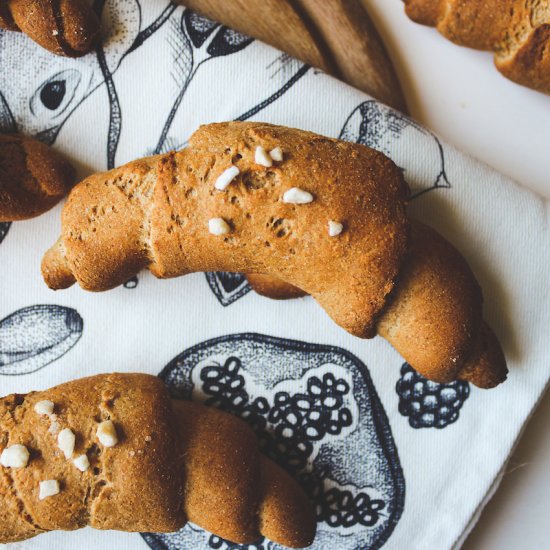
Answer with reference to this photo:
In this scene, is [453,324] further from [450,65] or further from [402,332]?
[450,65]

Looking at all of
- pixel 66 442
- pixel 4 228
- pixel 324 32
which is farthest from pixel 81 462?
pixel 324 32

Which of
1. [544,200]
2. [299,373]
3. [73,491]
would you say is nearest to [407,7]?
[544,200]

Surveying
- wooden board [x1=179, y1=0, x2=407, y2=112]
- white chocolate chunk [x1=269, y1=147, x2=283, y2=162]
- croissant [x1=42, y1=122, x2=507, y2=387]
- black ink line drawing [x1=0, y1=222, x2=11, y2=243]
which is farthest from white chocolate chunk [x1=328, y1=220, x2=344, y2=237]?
black ink line drawing [x1=0, y1=222, x2=11, y2=243]

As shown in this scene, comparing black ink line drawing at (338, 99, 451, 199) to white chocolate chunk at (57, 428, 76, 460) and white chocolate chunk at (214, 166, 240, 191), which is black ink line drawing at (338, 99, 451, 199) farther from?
white chocolate chunk at (57, 428, 76, 460)

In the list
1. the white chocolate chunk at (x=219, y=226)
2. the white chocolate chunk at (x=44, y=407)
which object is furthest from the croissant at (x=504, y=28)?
the white chocolate chunk at (x=44, y=407)

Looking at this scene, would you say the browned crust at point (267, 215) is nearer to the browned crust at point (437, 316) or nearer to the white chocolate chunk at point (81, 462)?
the browned crust at point (437, 316)

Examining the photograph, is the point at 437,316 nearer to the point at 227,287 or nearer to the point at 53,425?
the point at 227,287
